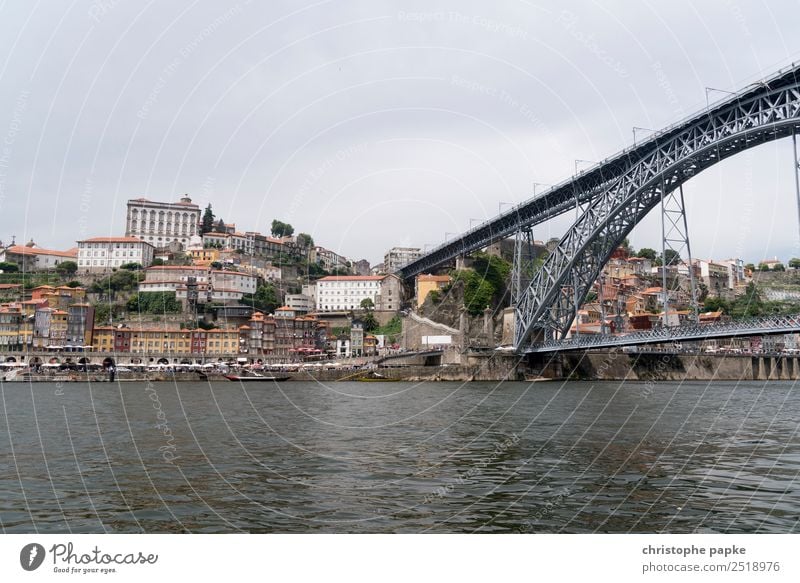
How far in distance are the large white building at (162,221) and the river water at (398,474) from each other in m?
76.9

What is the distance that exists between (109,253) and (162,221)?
13270 mm

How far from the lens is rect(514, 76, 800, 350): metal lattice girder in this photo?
88.6 feet

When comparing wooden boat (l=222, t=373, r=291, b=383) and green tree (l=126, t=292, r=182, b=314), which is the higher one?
green tree (l=126, t=292, r=182, b=314)

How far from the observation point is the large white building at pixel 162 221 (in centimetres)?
9138

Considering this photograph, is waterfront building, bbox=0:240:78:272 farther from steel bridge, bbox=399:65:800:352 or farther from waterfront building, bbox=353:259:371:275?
steel bridge, bbox=399:65:800:352

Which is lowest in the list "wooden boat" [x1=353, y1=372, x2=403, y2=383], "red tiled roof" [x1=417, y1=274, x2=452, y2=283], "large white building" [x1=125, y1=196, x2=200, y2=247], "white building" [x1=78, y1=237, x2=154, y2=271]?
"wooden boat" [x1=353, y1=372, x2=403, y2=383]

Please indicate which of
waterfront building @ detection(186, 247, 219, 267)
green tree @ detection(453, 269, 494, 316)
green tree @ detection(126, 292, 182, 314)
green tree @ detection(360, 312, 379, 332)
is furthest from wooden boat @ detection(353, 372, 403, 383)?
waterfront building @ detection(186, 247, 219, 267)

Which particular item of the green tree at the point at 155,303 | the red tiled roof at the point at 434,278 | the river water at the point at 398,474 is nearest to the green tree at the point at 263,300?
the green tree at the point at 155,303

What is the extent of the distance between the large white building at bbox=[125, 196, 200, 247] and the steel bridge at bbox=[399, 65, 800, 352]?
2047 inches

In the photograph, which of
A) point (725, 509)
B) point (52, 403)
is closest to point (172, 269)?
point (52, 403)

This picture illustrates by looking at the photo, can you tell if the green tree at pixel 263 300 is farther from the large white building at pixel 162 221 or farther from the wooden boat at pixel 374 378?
the wooden boat at pixel 374 378

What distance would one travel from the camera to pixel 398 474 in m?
10.0

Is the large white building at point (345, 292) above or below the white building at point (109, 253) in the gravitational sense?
below

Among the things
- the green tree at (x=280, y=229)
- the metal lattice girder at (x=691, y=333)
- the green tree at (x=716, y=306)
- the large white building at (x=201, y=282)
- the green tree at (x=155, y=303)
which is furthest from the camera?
the green tree at (x=280, y=229)
